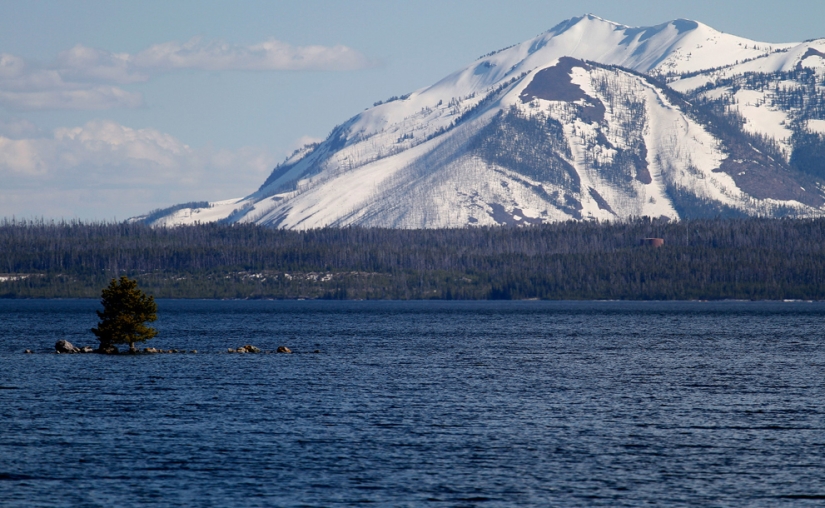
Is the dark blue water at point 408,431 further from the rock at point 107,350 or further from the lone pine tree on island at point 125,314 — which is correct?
the rock at point 107,350

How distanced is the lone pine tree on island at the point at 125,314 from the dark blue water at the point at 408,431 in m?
3.10

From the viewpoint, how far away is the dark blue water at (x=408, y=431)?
5084 cm

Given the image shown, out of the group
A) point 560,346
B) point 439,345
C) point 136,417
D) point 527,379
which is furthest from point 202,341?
point 136,417

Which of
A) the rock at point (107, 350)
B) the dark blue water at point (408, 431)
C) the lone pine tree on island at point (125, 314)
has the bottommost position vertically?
the dark blue water at point (408, 431)

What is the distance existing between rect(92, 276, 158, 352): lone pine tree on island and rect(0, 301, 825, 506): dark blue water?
122 inches

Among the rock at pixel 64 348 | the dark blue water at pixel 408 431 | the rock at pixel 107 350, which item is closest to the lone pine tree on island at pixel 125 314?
the rock at pixel 107 350

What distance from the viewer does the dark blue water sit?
5084cm

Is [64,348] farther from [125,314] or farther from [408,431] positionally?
[408,431]

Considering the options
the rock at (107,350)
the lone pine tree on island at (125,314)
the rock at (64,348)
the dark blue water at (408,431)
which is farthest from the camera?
the rock at (64,348)

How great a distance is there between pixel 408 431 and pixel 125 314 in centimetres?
5981

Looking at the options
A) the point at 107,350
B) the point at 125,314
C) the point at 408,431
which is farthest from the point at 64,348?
the point at 408,431

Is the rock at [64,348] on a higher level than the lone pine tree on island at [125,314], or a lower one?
lower

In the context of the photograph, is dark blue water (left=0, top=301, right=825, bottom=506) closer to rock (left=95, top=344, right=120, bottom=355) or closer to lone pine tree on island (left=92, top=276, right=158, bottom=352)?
lone pine tree on island (left=92, top=276, right=158, bottom=352)

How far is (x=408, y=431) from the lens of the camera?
67562 mm
